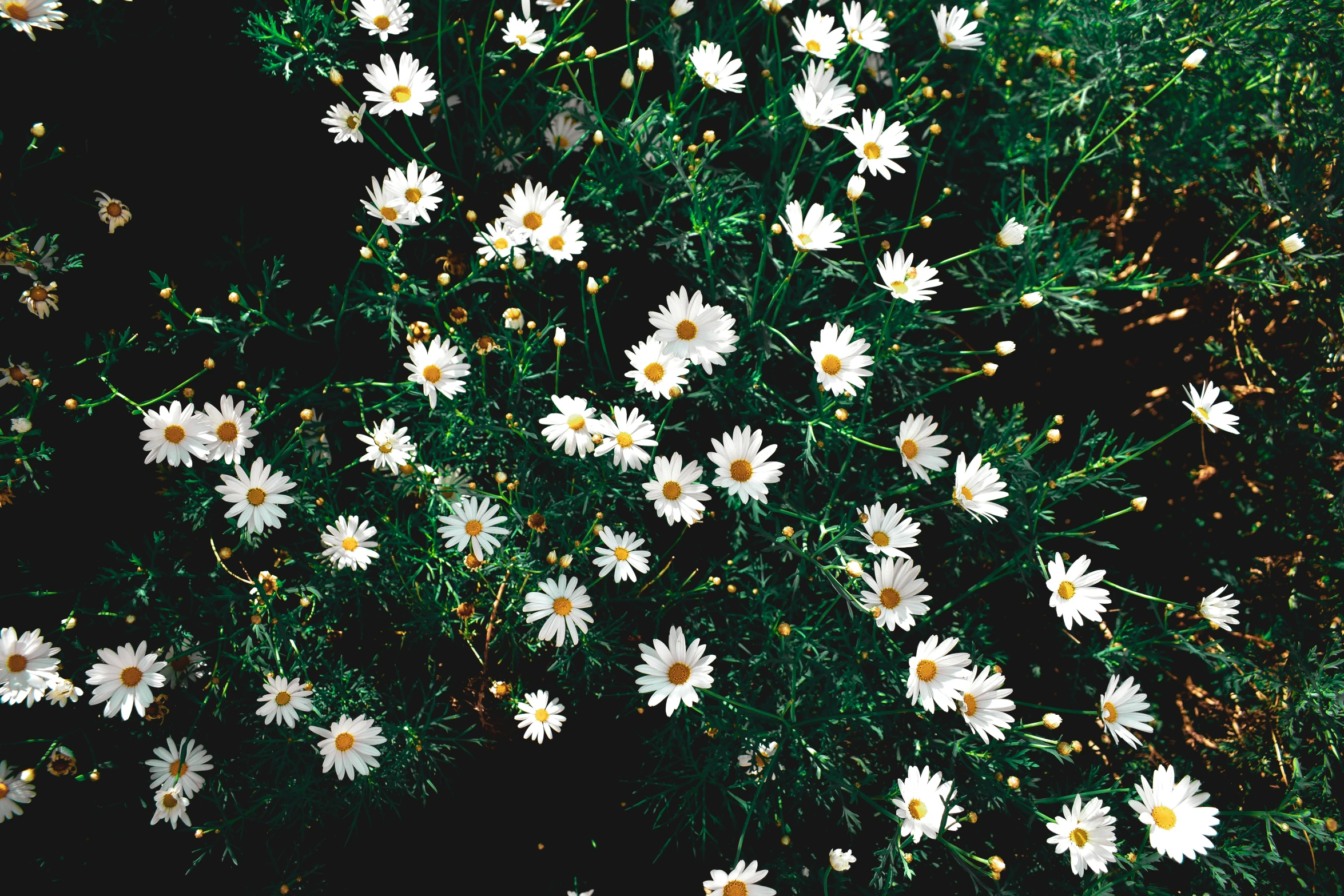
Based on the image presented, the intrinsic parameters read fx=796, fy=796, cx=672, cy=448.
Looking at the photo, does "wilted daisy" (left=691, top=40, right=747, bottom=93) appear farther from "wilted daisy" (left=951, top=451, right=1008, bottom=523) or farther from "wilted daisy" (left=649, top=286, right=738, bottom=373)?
"wilted daisy" (left=951, top=451, right=1008, bottom=523)

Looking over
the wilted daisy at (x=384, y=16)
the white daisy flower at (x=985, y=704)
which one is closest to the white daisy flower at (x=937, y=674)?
the white daisy flower at (x=985, y=704)

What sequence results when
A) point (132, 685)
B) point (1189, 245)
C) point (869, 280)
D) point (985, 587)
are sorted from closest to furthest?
point (132, 685) < point (869, 280) < point (985, 587) < point (1189, 245)

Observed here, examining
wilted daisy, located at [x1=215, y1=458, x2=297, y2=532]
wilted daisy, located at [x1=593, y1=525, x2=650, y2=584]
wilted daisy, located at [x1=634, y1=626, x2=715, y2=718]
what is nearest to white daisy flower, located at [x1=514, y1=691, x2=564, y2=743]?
wilted daisy, located at [x1=634, y1=626, x2=715, y2=718]

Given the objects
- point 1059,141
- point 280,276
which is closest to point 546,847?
point 280,276

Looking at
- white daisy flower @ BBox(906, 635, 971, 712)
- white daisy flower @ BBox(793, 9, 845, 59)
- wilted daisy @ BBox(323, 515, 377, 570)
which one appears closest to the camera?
white daisy flower @ BBox(906, 635, 971, 712)

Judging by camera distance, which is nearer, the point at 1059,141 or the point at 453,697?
the point at 453,697

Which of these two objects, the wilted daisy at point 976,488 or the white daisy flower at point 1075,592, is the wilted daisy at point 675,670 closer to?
the wilted daisy at point 976,488

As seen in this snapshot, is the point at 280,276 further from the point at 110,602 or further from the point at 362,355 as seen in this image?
the point at 110,602

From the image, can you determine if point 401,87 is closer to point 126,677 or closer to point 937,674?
point 126,677

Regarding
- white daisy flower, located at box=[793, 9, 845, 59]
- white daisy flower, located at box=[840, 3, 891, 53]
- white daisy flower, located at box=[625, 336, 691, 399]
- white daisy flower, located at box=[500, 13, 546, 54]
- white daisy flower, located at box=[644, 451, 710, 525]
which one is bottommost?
white daisy flower, located at box=[644, 451, 710, 525]
